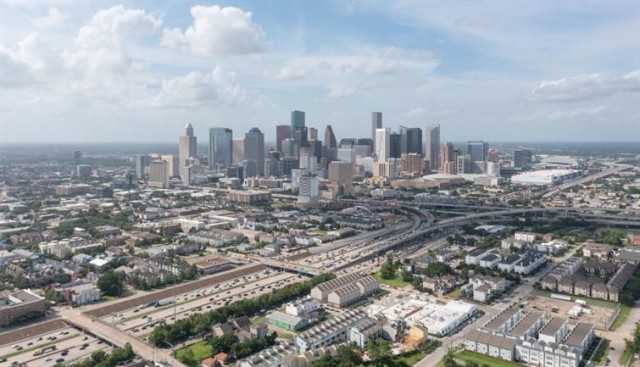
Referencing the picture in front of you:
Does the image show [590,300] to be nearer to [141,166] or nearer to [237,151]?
[141,166]

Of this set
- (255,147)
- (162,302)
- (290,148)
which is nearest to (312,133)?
(290,148)

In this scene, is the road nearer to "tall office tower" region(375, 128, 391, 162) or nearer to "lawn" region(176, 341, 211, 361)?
"lawn" region(176, 341, 211, 361)

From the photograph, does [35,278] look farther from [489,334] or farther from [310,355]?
[489,334]

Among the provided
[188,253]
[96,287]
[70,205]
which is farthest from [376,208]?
[96,287]

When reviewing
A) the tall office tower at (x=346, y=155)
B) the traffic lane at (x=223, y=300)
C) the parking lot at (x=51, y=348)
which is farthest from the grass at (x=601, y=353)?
the tall office tower at (x=346, y=155)

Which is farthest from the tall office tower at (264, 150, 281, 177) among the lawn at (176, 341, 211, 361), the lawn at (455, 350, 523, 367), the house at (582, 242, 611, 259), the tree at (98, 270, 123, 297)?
the lawn at (455, 350, 523, 367)
